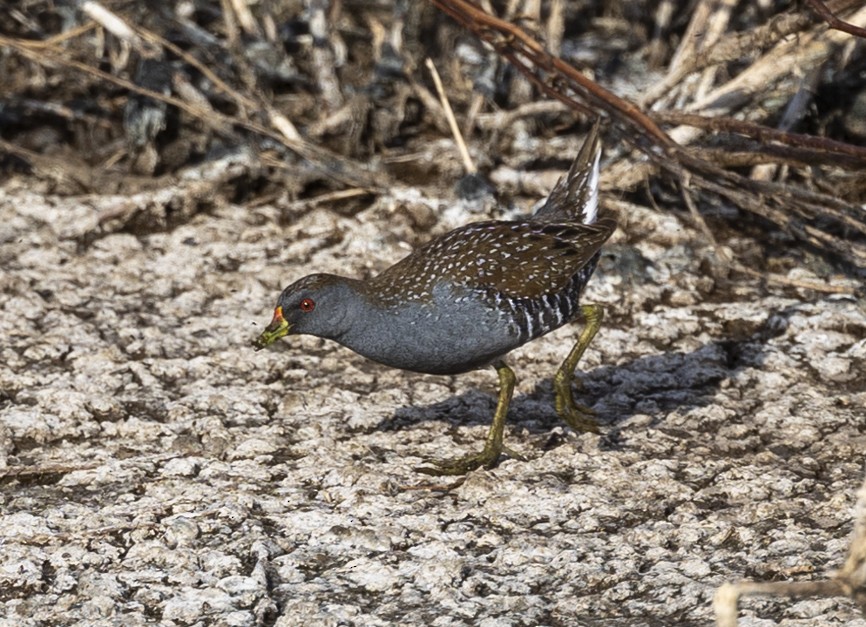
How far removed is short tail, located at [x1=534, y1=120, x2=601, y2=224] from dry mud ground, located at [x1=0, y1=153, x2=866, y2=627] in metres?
0.62

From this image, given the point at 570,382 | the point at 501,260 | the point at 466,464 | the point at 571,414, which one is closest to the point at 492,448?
the point at 466,464

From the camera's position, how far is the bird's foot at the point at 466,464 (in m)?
4.64

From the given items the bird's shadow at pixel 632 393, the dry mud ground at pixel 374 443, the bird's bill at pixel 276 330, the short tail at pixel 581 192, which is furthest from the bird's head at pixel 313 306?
the short tail at pixel 581 192

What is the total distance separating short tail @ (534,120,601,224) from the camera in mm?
5381

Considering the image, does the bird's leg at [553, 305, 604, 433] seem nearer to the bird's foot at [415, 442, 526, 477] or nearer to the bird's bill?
the bird's foot at [415, 442, 526, 477]

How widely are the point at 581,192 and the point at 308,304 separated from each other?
1450 millimetres

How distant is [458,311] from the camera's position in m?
4.61

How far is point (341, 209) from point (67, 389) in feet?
6.58

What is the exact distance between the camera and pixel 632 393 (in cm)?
530

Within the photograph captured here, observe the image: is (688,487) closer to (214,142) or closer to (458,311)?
(458,311)

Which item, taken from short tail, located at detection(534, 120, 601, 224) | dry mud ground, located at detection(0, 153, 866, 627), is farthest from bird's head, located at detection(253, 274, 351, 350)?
short tail, located at detection(534, 120, 601, 224)

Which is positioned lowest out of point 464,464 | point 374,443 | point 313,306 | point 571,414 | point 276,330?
point 374,443

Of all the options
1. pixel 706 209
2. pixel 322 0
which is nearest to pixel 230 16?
pixel 322 0

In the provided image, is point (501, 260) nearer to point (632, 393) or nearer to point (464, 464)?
point (464, 464)
